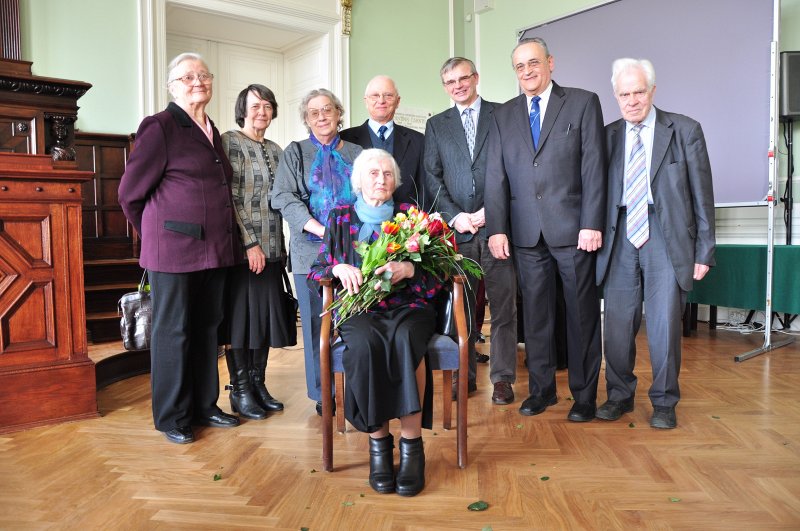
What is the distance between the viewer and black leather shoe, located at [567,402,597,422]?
10.0 feet

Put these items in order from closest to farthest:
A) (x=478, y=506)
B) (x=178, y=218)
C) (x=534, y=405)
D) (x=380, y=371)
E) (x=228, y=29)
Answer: (x=478, y=506) → (x=380, y=371) → (x=178, y=218) → (x=534, y=405) → (x=228, y=29)

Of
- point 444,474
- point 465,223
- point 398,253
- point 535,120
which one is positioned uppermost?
point 535,120

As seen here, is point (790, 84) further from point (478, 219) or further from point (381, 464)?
point (381, 464)

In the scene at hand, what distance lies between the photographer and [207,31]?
21.8ft

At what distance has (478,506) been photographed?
2.15 metres

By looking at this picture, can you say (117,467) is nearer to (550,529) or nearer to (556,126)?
(550,529)

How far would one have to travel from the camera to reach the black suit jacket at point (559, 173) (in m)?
3.00

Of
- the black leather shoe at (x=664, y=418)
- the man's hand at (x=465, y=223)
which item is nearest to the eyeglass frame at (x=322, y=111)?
the man's hand at (x=465, y=223)

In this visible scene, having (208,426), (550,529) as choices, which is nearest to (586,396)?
(550,529)

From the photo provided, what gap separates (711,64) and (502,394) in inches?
141

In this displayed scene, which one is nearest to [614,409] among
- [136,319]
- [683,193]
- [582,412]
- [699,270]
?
[582,412]

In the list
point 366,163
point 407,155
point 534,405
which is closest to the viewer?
point 366,163

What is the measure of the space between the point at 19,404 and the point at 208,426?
34.8 inches

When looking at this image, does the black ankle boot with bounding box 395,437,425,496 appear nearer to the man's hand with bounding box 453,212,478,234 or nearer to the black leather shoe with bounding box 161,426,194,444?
the black leather shoe with bounding box 161,426,194,444
